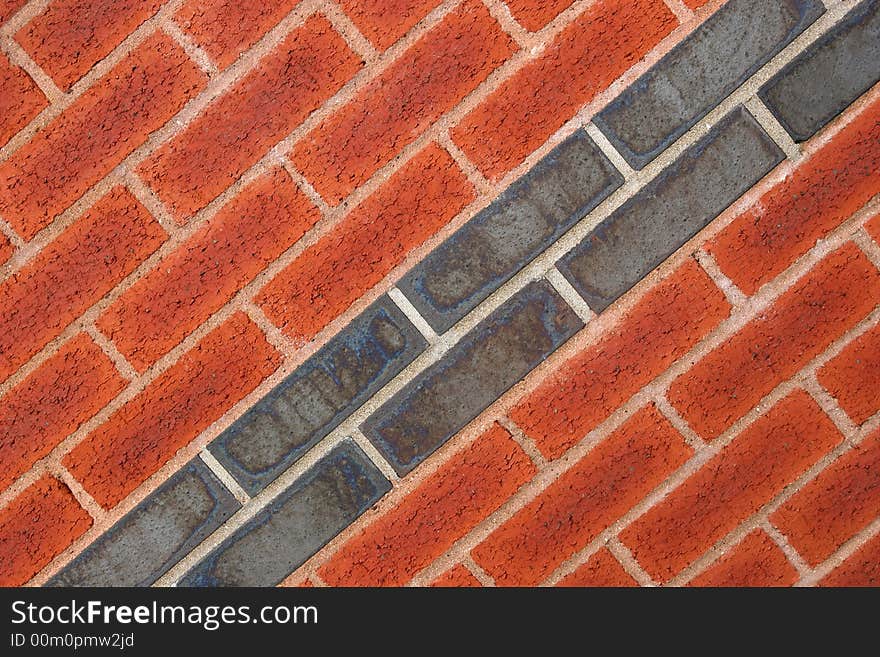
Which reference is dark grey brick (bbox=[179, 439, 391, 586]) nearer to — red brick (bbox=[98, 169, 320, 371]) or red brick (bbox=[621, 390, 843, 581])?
red brick (bbox=[98, 169, 320, 371])

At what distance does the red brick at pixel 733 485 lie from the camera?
2.86ft

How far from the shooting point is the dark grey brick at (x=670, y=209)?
2.75ft

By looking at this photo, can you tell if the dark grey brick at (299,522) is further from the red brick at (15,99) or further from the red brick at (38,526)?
the red brick at (15,99)

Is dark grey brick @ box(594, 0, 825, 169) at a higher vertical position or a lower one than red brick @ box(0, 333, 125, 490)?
lower

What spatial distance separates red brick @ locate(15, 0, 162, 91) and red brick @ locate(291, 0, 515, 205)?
0.26m

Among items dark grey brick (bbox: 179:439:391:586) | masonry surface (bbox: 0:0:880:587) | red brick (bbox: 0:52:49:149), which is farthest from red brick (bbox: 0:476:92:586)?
red brick (bbox: 0:52:49:149)

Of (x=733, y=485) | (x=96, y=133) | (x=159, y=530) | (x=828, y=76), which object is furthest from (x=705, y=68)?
(x=159, y=530)

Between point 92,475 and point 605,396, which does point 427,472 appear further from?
point 92,475

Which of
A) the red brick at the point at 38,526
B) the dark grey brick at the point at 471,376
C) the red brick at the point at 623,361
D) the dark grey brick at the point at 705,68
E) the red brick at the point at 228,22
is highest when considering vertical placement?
the red brick at the point at 228,22

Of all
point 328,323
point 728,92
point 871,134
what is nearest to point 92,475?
point 328,323

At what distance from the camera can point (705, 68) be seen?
83cm

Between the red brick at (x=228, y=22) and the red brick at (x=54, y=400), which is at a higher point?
the red brick at (x=228, y=22)

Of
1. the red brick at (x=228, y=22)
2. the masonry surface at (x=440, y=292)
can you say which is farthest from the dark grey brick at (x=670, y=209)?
the red brick at (x=228, y=22)

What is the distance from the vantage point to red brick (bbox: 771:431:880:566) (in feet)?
2.87
